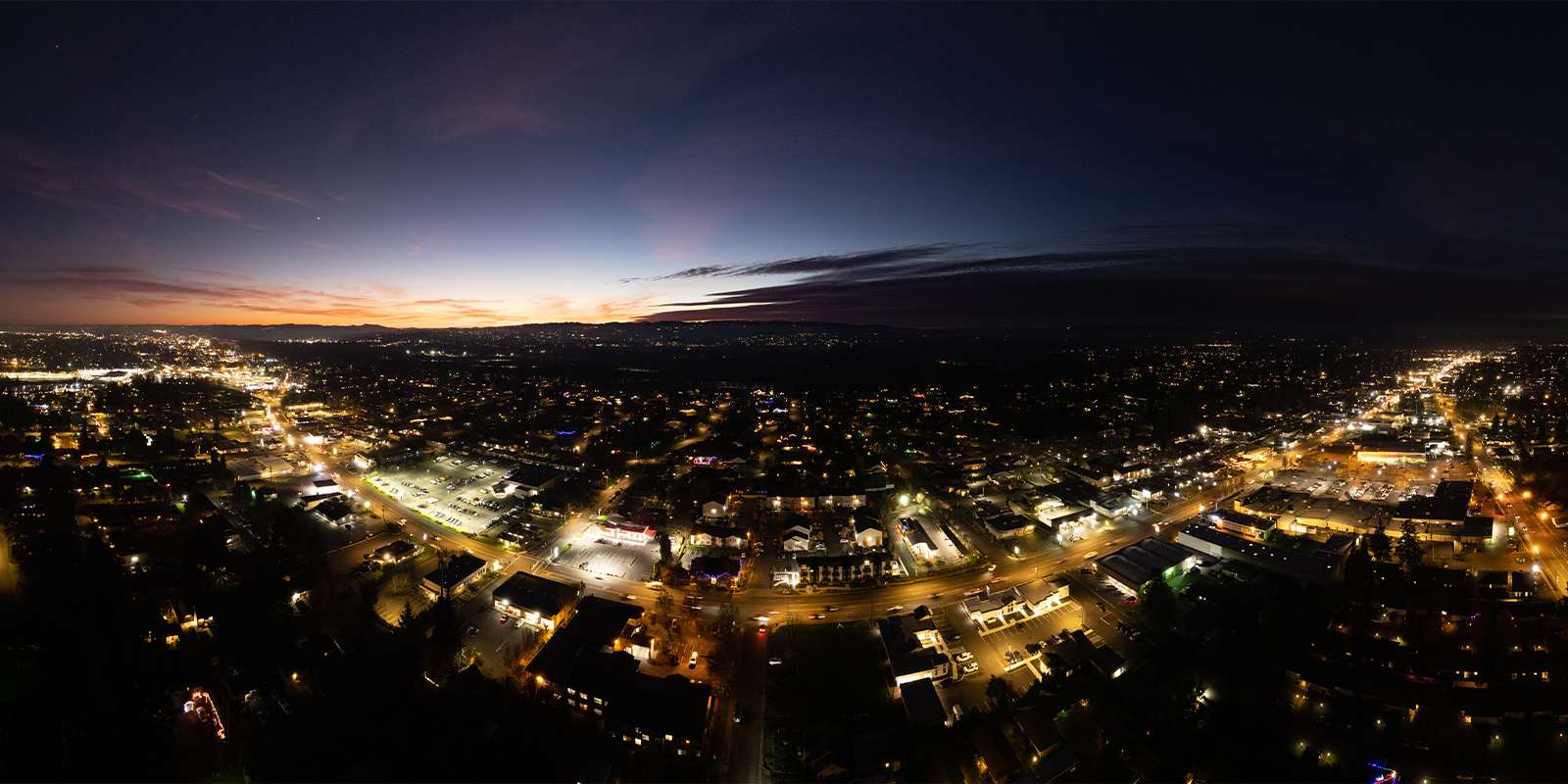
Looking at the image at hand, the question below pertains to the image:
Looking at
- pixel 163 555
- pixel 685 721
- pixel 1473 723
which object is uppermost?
pixel 163 555

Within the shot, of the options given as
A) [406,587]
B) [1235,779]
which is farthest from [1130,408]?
[406,587]

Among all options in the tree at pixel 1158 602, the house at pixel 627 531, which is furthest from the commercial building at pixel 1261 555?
the house at pixel 627 531

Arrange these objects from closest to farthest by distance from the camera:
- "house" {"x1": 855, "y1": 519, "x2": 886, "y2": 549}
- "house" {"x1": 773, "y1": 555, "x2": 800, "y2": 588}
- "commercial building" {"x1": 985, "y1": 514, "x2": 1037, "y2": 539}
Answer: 1. "house" {"x1": 773, "y1": 555, "x2": 800, "y2": 588}
2. "house" {"x1": 855, "y1": 519, "x2": 886, "y2": 549}
3. "commercial building" {"x1": 985, "y1": 514, "x2": 1037, "y2": 539}

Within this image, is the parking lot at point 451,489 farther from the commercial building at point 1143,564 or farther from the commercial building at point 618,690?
the commercial building at point 1143,564

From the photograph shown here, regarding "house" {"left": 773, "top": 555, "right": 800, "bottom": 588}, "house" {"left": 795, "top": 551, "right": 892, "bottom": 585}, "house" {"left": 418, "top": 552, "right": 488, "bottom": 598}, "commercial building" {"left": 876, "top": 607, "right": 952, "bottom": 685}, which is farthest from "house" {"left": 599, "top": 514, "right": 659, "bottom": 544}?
"commercial building" {"left": 876, "top": 607, "right": 952, "bottom": 685}

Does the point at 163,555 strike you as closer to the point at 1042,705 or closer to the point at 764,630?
the point at 764,630

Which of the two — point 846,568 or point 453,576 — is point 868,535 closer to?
point 846,568

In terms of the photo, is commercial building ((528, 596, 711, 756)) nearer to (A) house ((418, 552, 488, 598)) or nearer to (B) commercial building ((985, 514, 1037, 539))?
(A) house ((418, 552, 488, 598))
